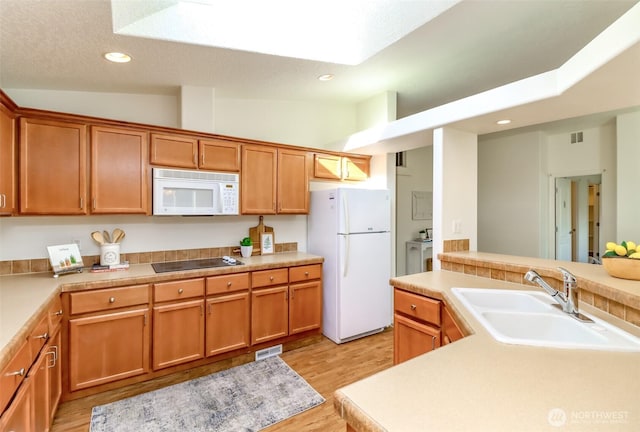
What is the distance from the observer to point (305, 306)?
328 centimetres

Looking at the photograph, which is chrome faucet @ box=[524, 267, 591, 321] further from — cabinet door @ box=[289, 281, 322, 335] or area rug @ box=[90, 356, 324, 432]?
cabinet door @ box=[289, 281, 322, 335]

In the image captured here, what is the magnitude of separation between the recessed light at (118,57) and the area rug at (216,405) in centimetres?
246

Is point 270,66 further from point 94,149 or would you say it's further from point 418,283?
point 418,283

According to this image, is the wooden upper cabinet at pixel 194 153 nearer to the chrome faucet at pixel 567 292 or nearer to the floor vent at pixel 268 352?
the floor vent at pixel 268 352

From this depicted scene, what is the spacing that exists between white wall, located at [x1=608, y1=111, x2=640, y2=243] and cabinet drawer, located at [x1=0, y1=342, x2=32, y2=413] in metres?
5.90

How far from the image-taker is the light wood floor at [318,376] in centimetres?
208

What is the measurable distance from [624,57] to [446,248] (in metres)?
1.73

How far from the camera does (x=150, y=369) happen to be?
2.48m

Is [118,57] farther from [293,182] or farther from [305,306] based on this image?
[305,306]

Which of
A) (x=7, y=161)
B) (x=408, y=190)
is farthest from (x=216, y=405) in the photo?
(x=408, y=190)

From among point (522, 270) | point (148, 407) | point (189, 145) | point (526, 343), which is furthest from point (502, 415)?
point (189, 145)

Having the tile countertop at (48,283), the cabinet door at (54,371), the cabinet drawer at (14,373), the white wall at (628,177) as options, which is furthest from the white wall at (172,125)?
the white wall at (628,177)

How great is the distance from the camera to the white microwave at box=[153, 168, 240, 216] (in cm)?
269

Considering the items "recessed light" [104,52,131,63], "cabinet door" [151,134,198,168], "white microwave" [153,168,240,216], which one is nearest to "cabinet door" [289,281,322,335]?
"white microwave" [153,168,240,216]
